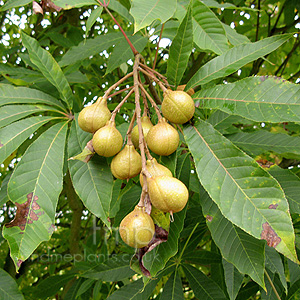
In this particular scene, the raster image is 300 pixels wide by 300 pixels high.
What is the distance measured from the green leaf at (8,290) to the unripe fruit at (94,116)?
102cm

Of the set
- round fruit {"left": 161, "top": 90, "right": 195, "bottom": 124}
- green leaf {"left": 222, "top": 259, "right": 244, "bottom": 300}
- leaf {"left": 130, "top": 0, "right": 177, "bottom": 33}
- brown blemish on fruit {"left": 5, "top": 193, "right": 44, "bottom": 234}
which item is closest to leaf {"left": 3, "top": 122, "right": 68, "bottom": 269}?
brown blemish on fruit {"left": 5, "top": 193, "right": 44, "bottom": 234}

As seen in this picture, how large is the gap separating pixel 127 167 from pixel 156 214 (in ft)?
0.52

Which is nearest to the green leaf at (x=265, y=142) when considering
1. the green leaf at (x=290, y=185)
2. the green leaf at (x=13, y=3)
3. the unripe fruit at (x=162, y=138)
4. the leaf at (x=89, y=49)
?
the green leaf at (x=290, y=185)

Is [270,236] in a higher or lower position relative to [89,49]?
lower

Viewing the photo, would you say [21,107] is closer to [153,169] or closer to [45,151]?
[45,151]

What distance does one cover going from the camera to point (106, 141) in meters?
0.93

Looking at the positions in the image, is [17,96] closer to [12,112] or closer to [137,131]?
[12,112]

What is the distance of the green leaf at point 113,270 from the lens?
1.62 meters

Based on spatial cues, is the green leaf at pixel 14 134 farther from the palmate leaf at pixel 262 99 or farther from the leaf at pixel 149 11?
the palmate leaf at pixel 262 99

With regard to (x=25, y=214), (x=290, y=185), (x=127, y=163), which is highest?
(x=127, y=163)

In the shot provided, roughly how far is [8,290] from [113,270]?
51cm

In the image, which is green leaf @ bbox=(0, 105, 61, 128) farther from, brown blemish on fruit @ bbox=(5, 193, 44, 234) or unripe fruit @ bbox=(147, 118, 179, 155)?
unripe fruit @ bbox=(147, 118, 179, 155)

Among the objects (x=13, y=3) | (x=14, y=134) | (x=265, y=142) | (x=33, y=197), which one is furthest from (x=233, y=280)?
(x=13, y=3)

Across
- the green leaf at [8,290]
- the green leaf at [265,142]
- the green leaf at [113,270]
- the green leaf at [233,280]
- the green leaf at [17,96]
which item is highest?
the green leaf at [17,96]
